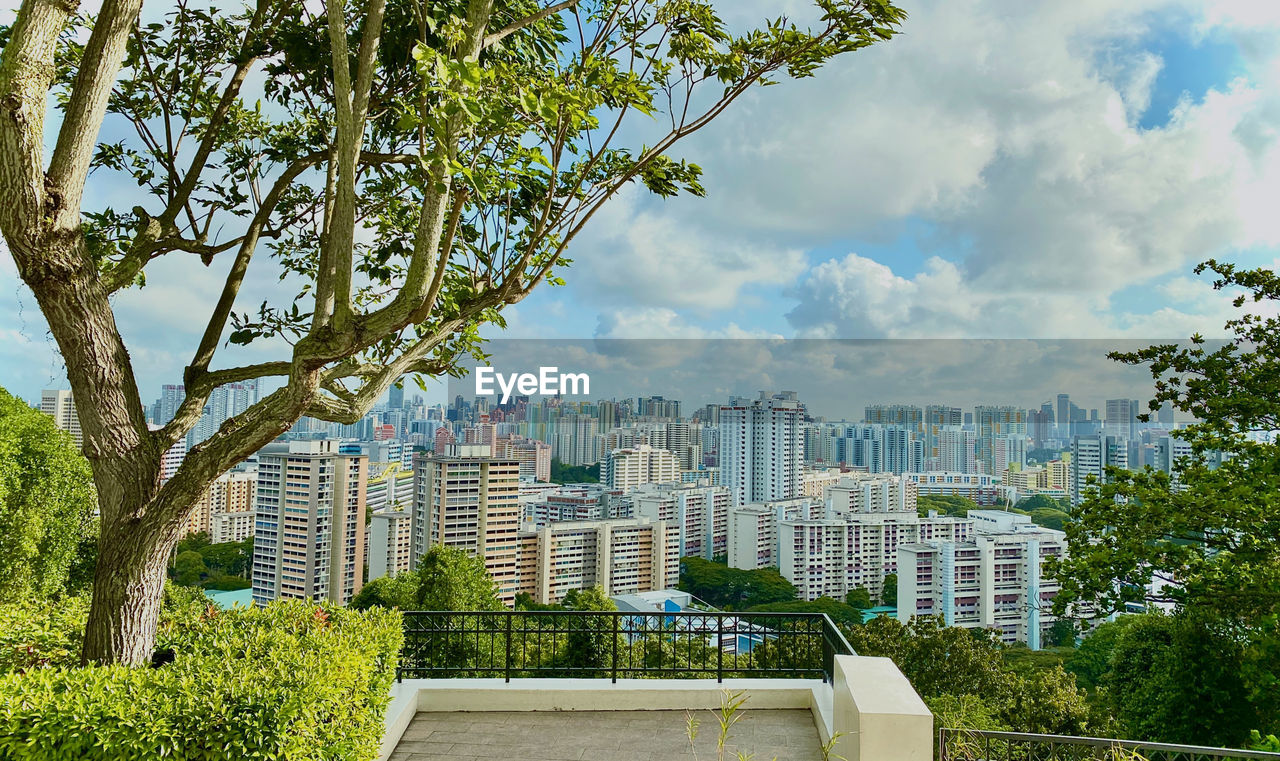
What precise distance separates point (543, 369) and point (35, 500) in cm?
2620

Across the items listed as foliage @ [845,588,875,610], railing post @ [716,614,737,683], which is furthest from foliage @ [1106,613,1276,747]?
→ foliage @ [845,588,875,610]

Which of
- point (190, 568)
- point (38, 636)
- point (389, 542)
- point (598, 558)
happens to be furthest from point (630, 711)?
point (598, 558)

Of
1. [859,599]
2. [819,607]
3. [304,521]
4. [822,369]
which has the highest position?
[822,369]

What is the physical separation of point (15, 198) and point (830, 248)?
42.2 meters

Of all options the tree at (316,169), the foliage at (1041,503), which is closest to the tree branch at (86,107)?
the tree at (316,169)

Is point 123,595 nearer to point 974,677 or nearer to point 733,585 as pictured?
point 974,677

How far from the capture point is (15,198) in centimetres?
289

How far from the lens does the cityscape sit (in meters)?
3.09

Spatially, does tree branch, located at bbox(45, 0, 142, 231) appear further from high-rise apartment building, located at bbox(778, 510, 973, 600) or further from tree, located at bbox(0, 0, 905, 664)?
high-rise apartment building, located at bbox(778, 510, 973, 600)

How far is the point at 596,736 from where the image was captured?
4078 mm

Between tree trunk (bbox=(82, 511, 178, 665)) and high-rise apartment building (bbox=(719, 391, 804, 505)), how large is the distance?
4229 cm

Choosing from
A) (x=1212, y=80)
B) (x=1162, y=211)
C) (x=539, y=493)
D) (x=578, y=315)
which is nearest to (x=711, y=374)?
(x=578, y=315)

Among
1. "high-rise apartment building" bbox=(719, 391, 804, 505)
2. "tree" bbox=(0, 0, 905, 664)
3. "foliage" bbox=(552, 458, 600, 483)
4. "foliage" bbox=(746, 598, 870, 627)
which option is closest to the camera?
"tree" bbox=(0, 0, 905, 664)

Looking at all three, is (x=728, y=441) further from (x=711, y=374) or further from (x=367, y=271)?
(x=367, y=271)
